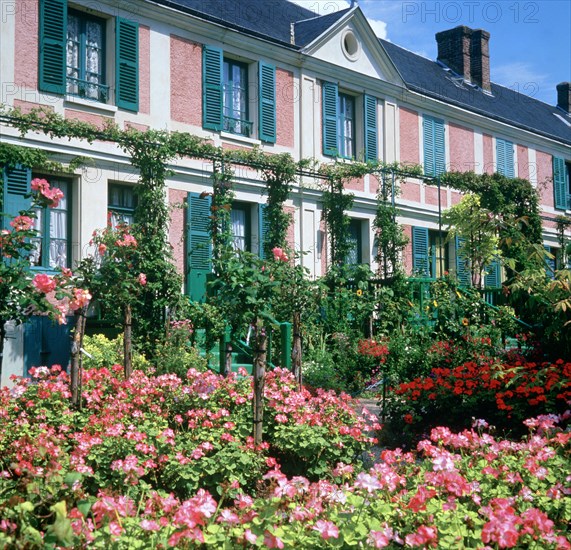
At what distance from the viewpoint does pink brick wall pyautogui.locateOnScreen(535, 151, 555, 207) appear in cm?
2216

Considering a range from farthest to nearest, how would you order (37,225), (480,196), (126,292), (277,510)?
(480,196)
(37,225)
(126,292)
(277,510)

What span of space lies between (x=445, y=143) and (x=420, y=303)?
25.8 ft

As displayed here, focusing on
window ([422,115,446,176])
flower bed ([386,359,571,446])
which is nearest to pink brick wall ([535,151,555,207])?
window ([422,115,446,176])

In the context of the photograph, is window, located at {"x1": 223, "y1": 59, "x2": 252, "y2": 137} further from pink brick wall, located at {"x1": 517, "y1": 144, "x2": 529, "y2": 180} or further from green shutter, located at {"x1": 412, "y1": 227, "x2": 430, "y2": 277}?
pink brick wall, located at {"x1": 517, "y1": 144, "x2": 529, "y2": 180}

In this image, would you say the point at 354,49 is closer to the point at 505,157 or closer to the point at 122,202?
the point at 505,157

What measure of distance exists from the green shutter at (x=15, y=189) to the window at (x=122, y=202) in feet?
5.11

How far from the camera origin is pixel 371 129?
53.6ft

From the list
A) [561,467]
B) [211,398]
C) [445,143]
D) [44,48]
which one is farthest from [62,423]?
[445,143]

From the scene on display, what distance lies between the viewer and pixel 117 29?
468 inches

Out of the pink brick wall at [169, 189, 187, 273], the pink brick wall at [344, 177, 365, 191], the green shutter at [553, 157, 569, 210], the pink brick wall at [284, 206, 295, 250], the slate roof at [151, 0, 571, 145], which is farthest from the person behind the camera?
the green shutter at [553, 157, 569, 210]

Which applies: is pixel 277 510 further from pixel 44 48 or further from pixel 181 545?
pixel 44 48

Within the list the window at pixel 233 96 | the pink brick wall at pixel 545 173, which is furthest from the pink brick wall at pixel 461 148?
the window at pixel 233 96

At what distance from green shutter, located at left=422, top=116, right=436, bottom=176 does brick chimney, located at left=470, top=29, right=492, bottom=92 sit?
5.52 m

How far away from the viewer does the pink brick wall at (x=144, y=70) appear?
1230cm
